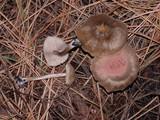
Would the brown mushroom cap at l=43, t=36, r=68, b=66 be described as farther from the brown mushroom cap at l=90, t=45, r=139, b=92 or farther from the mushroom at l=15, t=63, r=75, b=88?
the brown mushroom cap at l=90, t=45, r=139, b=92

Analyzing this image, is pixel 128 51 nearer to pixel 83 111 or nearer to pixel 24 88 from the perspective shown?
pixel 83 111

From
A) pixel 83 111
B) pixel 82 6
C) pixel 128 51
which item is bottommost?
pixel 83 111

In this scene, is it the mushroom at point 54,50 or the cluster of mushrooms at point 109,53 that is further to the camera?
the mushroom at point 54,50

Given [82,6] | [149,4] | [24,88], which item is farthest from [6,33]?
[149,4]

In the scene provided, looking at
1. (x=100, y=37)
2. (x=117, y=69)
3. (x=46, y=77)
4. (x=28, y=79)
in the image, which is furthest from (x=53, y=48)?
(x=117, y=69)

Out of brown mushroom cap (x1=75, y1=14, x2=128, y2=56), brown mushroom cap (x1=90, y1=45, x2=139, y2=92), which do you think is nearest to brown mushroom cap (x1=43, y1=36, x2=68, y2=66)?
brown mushroom cap (x1=75, y1=14, x2=128, y2=56)

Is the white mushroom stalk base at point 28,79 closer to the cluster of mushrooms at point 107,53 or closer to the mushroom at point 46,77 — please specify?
the mushroom at point 46,77

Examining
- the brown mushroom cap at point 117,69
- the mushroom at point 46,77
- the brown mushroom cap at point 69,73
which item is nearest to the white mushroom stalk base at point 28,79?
the mushroom at point 46,77
